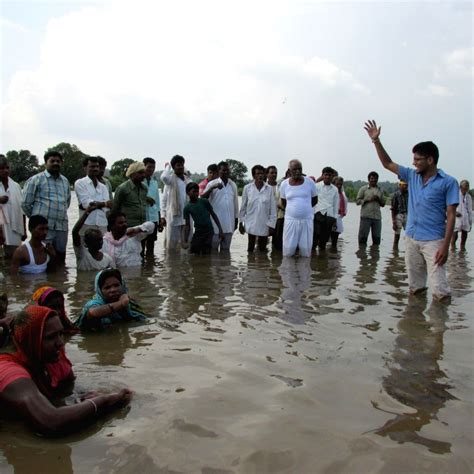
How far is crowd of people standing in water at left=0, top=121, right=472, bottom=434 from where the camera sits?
2941 mm

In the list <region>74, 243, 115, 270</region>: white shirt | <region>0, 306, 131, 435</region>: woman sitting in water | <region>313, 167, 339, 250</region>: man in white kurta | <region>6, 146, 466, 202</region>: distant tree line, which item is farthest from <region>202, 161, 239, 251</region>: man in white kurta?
<region>6, 146, 466, 202</region>: distant tree line

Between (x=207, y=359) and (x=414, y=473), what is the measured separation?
181 centimetres

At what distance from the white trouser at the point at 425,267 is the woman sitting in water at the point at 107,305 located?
3.12 m

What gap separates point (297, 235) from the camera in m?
9.25

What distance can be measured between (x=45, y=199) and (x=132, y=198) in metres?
1.31

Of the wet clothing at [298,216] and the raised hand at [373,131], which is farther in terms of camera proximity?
the wet clothing at [298,216]

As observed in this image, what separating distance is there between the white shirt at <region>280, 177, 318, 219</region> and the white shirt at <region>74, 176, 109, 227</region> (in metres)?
3.16

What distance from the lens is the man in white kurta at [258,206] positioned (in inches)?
404

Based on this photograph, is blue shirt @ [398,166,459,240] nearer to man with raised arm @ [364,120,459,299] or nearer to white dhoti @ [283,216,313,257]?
man with raised arm @ [364,120,459,299]

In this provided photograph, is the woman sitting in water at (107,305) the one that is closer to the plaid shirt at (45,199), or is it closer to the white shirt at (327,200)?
the plaid shirt at (45,199)

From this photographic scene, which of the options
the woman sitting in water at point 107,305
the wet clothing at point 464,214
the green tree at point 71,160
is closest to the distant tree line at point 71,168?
the green tree at point 71,160

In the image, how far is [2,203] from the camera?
7.45 metres

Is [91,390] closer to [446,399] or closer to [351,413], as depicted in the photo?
[351,413]

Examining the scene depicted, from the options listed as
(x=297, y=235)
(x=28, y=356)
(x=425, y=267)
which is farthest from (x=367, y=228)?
(x=28, y=356)
